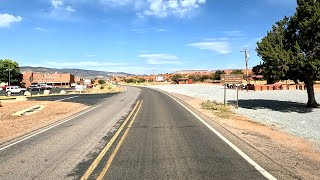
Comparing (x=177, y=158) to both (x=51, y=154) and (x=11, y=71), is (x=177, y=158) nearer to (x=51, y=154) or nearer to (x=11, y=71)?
(x=51, y=154)

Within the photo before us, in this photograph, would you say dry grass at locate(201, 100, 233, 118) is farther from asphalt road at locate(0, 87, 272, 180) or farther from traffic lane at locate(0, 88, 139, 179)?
traffic lane at locate(0, 88, 139, 179)

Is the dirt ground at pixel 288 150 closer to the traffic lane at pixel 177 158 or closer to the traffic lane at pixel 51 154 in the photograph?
the traffic lane at pixel 177 158

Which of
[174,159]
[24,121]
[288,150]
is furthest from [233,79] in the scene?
[174,159]

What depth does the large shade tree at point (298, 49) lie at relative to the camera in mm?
27047

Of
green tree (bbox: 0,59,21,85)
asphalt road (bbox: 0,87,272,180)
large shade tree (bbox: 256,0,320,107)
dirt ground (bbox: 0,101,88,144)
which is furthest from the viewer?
green tree (bbox: 0,59,21,85)

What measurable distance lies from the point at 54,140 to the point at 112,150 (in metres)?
3.51

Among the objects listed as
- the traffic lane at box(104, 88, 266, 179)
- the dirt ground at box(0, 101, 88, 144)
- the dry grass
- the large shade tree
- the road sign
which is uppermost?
the large shade tree

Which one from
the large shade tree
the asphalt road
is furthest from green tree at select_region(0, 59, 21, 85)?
the asphalt road

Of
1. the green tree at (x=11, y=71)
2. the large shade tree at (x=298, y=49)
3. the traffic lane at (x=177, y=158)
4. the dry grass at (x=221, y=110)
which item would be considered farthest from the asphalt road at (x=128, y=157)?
the green tree at (x=11, y=71)

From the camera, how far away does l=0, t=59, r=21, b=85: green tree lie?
121656 mm

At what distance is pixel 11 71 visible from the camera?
A: 407 feet

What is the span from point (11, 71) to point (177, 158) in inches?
4975

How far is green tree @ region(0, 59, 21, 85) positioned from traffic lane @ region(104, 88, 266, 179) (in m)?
119

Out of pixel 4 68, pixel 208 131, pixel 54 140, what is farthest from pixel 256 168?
pixel 4 68
